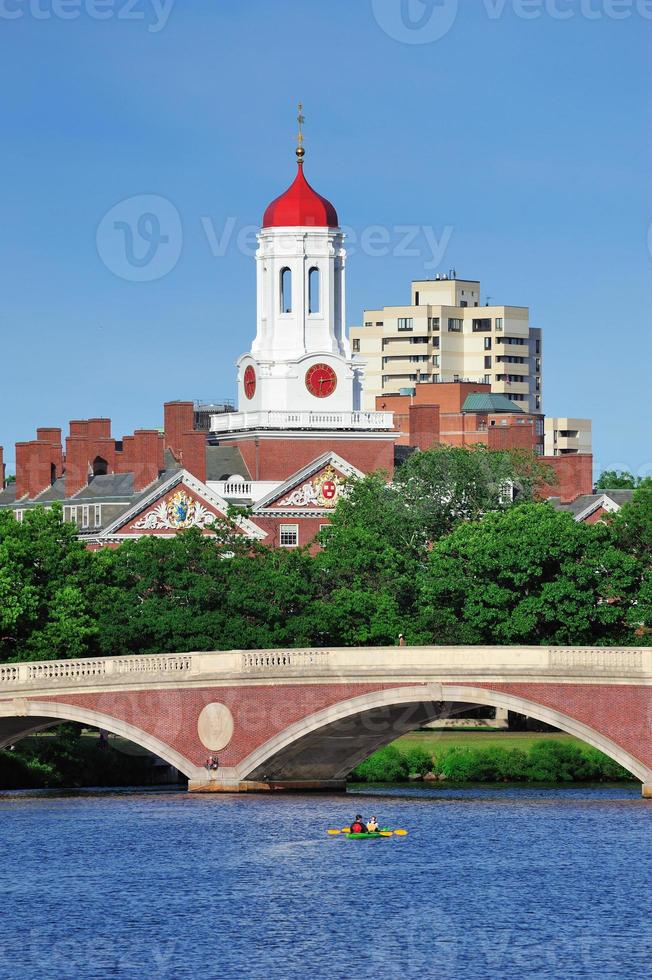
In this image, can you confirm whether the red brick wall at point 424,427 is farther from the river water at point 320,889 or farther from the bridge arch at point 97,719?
the bridge arch at point 97,719

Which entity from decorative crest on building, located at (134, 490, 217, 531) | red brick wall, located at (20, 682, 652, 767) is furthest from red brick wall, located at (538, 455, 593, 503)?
red brick wall, located at (20, 682, 652, 767)

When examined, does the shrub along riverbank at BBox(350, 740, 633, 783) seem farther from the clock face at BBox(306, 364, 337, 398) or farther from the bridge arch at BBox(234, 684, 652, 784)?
the clock face at BBox(306, 364, 337, 398)

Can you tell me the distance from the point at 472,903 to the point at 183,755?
891 inches

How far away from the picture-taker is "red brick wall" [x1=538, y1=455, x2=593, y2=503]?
142750mm

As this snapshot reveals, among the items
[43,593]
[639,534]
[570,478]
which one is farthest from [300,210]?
[43,593]

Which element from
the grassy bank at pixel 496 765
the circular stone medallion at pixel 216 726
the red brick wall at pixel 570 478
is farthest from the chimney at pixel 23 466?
the circular stone medallion at pixel 216 726

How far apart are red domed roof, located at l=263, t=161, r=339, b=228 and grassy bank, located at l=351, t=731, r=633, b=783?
36.4 m

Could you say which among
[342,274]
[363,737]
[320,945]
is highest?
[342,274]

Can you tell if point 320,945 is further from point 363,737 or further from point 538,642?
point 538,642

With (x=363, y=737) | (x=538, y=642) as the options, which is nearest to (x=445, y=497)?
(x=538, y=642)

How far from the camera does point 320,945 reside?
65.8 meters

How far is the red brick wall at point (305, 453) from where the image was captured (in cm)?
13725

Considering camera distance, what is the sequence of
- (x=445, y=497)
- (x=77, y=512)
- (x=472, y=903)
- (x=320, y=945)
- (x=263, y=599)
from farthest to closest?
(x=77, y=512), (x=445, y=497), (x=263, y=599), (x=472, y=903), (x=320, y=945)

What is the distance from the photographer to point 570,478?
143m
